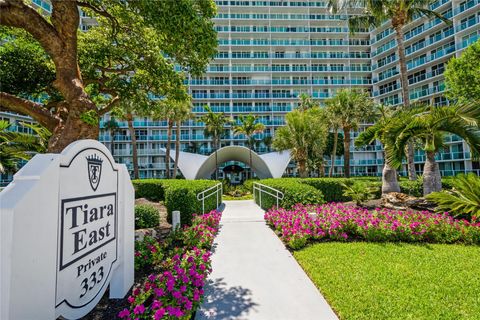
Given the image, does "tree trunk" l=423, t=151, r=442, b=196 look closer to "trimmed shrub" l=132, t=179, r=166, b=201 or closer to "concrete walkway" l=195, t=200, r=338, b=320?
"concrete walkway" l=195, t=200, r=338, b=320

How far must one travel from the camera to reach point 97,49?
8.42 m

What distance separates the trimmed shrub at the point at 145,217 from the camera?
762cm

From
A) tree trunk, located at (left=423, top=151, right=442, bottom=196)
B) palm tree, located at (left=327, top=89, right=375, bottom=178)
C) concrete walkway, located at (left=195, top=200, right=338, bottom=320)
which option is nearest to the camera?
concrete walkway, located at (left=195, top=200, right=338, bottom=320)

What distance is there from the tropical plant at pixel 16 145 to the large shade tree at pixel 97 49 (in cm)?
363

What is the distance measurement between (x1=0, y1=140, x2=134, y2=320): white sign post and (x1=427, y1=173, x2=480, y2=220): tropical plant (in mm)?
9303

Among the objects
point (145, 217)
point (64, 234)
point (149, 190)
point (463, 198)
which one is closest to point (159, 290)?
point (64, 234)

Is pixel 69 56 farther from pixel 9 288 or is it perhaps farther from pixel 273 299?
pixel 273 299

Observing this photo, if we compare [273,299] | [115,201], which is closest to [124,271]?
[115,201]

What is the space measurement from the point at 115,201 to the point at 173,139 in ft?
137

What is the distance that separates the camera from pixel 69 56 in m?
5.54

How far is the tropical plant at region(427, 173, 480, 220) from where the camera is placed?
282 inches

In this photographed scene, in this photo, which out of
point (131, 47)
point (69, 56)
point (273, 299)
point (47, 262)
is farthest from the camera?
point (131, 47)

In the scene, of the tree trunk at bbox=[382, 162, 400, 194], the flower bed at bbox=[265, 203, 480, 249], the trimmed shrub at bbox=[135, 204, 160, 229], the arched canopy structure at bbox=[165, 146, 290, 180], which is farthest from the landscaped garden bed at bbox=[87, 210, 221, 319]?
the arched canopy structure at bbox=[165, 146, 290, 180]

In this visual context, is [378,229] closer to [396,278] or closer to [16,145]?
[396,278]
